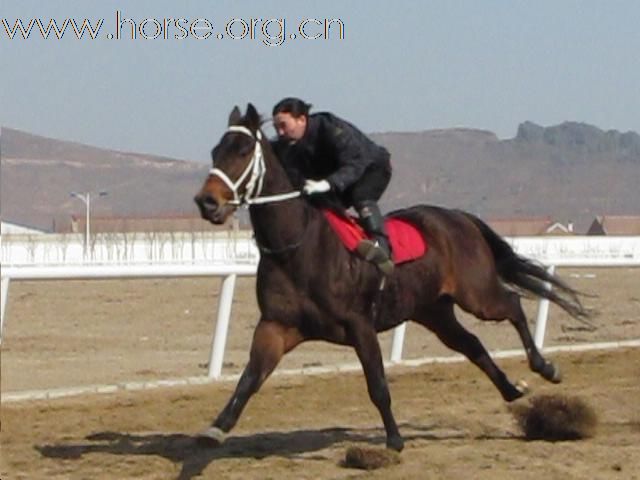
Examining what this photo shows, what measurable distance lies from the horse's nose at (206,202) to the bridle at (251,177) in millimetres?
133

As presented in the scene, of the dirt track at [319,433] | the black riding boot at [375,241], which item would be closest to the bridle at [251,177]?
the black riding boot at [375,241]

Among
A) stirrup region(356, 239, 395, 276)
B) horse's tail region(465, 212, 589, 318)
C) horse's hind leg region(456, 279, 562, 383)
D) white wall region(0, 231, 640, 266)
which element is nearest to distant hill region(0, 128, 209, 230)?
white wall region(0, 231, 640, 266)

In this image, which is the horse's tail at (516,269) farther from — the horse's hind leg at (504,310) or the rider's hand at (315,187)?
the rider's hand at (315,187)

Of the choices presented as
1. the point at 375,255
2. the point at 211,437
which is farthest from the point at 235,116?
the point at 211,437

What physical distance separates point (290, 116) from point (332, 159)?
37 cm

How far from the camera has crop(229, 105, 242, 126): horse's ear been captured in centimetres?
684

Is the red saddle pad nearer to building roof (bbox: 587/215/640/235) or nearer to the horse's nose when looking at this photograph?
the horse's nose

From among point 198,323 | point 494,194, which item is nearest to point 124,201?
point 494,194

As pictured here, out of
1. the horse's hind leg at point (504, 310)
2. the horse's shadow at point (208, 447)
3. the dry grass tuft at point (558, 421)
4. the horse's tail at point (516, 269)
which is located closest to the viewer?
the horse's shadow at point (208, 447)

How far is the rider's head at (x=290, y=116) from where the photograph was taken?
7.16m

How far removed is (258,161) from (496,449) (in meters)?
1.91

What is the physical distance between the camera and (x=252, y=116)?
6.86 m

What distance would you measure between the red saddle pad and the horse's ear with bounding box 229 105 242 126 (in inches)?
31.0

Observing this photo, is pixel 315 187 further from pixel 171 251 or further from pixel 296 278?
pixel 171 251
